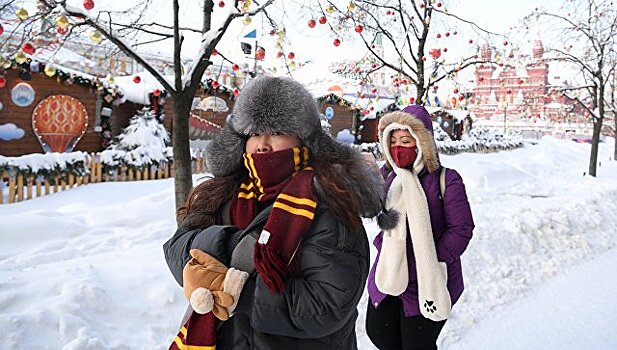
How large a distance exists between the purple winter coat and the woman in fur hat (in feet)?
3.49

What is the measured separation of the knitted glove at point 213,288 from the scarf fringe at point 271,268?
0.08m

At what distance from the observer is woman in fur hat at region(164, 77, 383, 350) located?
1612mm

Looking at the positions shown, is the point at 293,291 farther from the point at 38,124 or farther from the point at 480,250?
the point at 38,124

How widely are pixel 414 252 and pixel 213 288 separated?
63.6 inches

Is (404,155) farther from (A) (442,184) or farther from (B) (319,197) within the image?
(B) (319,197)

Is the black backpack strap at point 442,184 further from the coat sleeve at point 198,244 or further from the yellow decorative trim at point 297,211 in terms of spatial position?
the coat sleeve at point 198,244

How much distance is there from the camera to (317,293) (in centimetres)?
160

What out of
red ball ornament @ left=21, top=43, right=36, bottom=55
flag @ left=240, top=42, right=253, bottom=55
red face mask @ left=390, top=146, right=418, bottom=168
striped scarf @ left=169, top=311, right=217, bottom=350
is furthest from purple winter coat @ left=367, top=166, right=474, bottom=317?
flag @ left=240, top=42, right=253, bottom=55

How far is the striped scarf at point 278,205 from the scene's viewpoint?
1.60 metres

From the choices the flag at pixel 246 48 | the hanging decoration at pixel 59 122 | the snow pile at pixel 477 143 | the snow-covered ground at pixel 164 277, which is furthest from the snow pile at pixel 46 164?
the snow pile at pixel 477 143

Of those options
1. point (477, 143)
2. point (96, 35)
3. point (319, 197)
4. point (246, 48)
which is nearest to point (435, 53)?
point (246, 48)

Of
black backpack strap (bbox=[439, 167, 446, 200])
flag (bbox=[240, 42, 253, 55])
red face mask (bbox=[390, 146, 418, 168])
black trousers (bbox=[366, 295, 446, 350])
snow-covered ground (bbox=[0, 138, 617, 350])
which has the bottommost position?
snow-covered ground (bbox=[0, 138, 617, 350])

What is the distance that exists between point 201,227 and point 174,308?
94.7 inches

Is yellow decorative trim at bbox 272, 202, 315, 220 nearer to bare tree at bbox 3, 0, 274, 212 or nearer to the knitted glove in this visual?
the knitted glove
